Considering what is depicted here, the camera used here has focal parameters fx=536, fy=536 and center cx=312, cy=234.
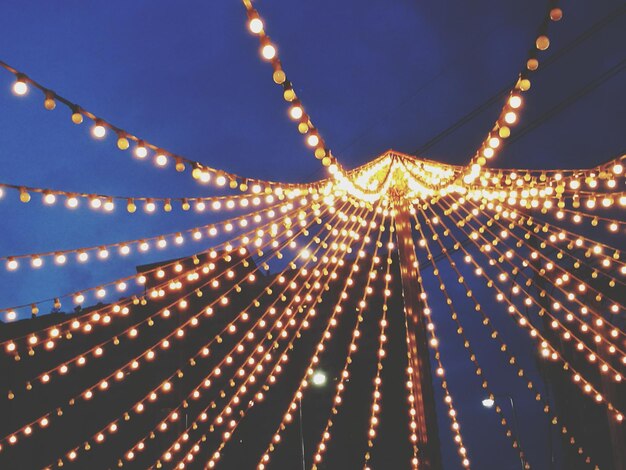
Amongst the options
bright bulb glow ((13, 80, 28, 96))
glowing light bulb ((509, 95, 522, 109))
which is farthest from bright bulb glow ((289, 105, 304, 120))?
bright bulb glow ((13, 80, 28, 96))

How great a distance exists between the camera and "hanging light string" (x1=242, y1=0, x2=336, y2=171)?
6.29 ft

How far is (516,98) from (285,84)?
3.37 ft

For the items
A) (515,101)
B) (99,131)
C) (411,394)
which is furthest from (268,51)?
(411,394)

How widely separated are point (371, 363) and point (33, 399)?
8.63m

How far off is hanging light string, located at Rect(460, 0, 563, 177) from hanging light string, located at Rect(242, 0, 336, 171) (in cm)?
88

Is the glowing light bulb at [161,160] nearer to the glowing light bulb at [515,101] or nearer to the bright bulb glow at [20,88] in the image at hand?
the bright bulb glow at [20,88]

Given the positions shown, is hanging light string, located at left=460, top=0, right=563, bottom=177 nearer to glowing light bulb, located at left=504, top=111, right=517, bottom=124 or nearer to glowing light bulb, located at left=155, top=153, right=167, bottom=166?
glowing light bulb, located at left=504, top=111, right=517, bottom=124

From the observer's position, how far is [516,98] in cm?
238

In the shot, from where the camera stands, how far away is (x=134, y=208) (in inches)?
125

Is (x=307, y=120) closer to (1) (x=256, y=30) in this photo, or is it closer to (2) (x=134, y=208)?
(1) (x=256, y=30)

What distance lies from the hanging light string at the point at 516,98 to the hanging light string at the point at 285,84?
0.88 m

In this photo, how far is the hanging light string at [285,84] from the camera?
1916mm

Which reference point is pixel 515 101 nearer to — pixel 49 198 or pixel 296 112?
pixel 296 112

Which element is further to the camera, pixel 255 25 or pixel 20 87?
pixel 20 87
